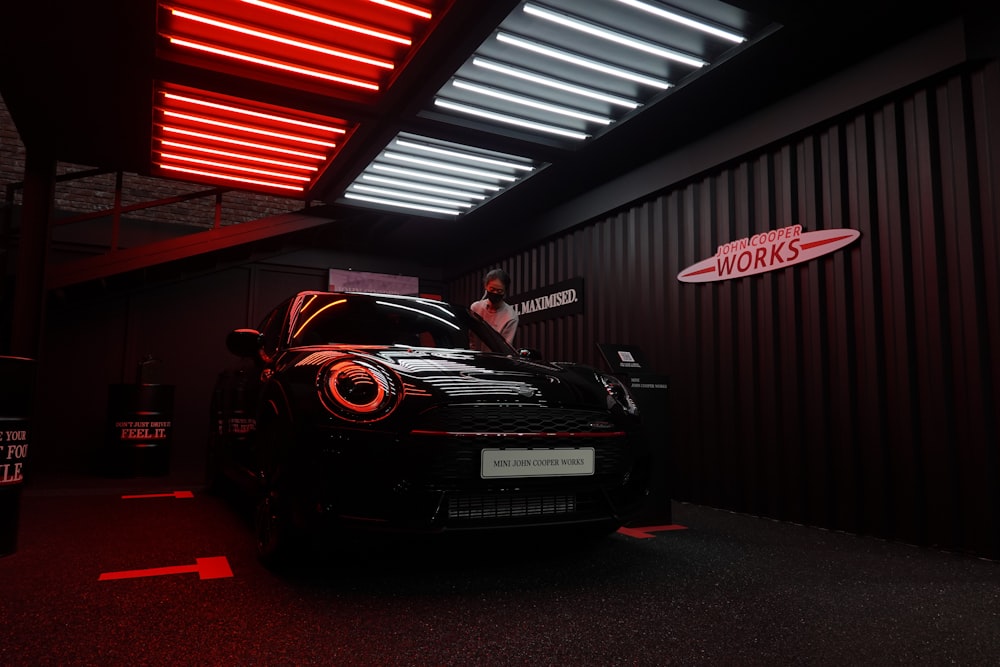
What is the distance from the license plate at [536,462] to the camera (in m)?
2.17

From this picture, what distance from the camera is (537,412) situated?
7.57 ft

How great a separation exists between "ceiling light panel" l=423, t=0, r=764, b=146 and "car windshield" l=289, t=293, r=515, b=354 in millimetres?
1602

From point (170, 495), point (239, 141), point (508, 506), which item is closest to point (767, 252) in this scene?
point (508, 506)

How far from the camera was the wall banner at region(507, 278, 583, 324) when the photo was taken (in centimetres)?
624

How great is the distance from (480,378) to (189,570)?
4.51ft

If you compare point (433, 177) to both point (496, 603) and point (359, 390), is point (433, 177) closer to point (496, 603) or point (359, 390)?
point (359, 390)

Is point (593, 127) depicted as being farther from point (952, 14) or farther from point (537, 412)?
point (537, 412)

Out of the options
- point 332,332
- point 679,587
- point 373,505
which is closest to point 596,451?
point 679,587

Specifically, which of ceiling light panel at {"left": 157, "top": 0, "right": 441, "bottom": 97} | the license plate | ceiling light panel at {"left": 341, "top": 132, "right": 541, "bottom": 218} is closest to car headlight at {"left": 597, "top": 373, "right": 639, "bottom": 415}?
the license plate

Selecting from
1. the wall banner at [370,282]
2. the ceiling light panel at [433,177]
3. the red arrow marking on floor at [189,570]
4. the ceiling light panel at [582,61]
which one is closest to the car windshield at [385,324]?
the red arrow marking on floor at [189,570]

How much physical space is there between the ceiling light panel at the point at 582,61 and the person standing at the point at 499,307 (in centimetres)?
113

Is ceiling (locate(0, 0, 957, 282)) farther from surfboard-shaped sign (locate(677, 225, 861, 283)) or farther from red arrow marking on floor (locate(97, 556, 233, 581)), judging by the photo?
red arrow marking on floor (locate(97, 556, 233, 581))

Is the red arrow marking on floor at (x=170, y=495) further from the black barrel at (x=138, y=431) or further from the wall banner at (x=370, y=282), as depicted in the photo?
the wall banner at (x=370, y=282)

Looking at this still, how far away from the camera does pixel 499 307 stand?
516 cm
